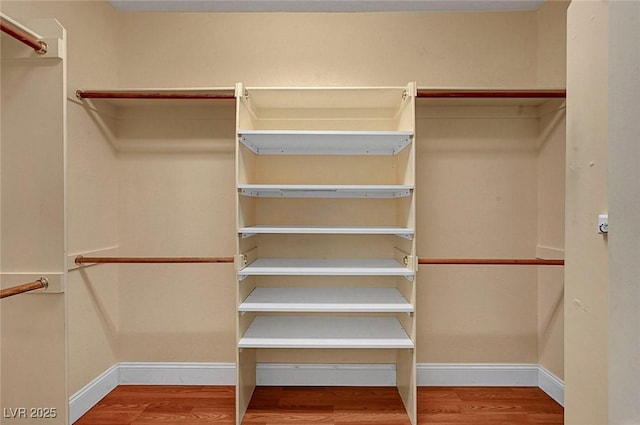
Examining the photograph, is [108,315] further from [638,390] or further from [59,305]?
[638,390]

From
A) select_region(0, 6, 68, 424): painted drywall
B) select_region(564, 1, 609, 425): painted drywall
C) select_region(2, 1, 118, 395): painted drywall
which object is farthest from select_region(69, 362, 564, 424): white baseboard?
select_region(564, 1, 609, 425): painted drywall

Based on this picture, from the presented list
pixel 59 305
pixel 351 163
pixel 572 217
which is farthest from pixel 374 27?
pixel 59 305

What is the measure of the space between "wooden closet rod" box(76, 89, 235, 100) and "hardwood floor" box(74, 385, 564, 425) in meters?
1.74

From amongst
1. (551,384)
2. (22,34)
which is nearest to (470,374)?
(551,384)

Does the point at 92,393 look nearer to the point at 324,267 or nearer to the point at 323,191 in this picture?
the point at 324,267

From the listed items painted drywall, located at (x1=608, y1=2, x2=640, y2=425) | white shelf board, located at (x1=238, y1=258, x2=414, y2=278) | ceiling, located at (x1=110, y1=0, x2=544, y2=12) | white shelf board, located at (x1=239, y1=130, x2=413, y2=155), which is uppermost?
ceiling, located at (x1=110, y1=0, x2=544, y2=12)

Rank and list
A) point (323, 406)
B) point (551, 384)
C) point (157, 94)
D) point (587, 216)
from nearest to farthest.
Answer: point (587, 216) < point (157, 94) < point (323, 406) < point (551, 384)

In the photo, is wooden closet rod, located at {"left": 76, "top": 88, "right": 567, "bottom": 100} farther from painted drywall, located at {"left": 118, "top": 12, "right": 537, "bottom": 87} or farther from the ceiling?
the ceiling

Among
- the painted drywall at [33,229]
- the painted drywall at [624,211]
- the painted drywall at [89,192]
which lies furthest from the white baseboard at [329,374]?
the painted drywall at [624,211]

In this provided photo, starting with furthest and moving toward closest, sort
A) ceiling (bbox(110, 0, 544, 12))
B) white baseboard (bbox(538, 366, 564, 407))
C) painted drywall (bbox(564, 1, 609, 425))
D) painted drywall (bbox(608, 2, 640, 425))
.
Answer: ceiling (bbox(110, 0, 544, 12))
white baseboard (bbox(538, 366, 564, 407))
painted drywall (bbox(564, 1, 609, 425))
painted drywall (bbox(608, 2, 640, 425))

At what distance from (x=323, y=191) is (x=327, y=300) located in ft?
1.96

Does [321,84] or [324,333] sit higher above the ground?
[321,84]

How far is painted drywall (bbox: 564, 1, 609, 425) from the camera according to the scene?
1.06 meters

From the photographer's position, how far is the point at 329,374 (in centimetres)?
240
